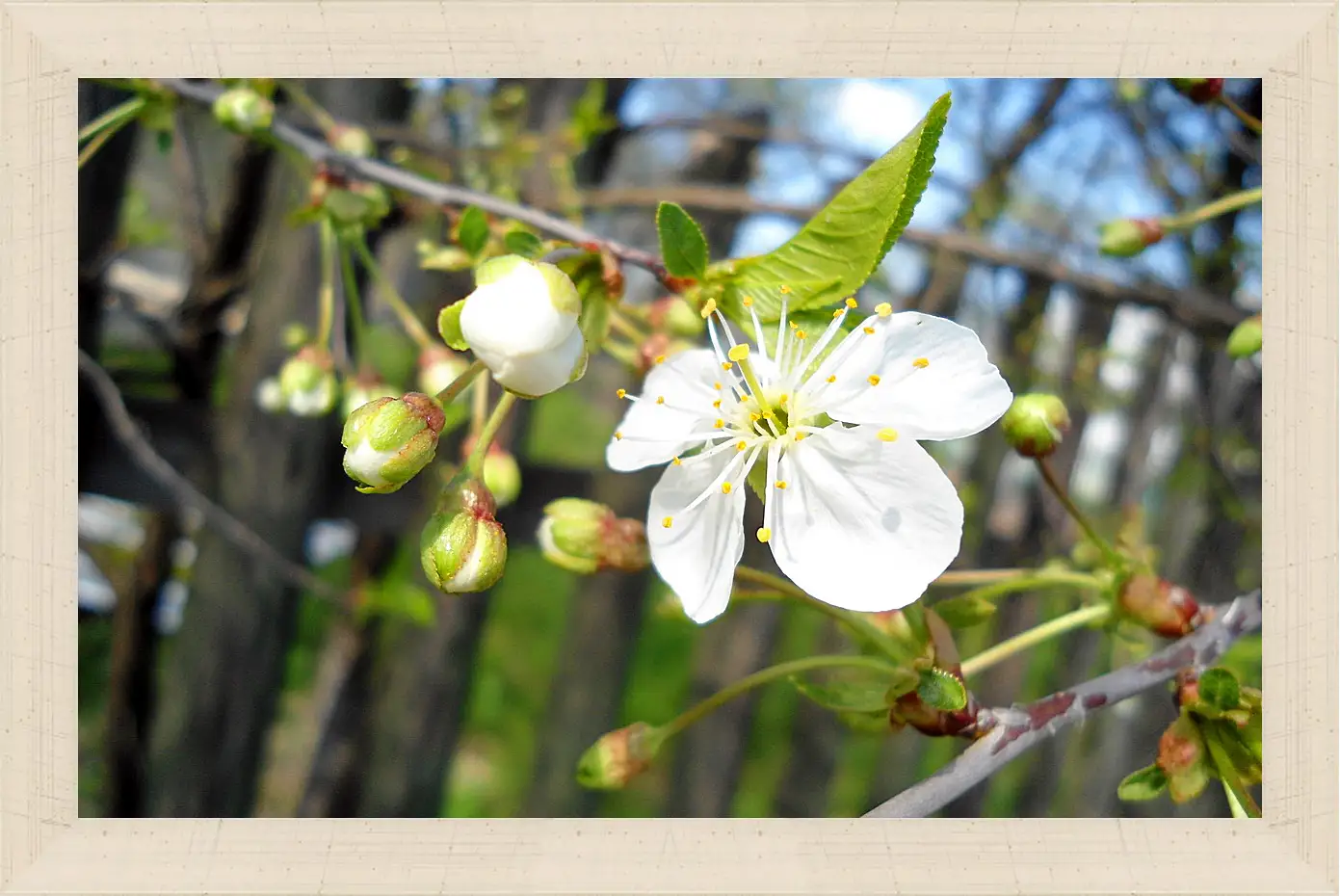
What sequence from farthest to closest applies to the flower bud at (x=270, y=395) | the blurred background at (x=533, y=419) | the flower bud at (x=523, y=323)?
the blurred background at (x=533, y=419), the flower bud at (x=270, y=395), the flower bud at (x=523, y=323)

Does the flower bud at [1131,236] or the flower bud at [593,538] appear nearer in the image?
the flower bud at [593,538]

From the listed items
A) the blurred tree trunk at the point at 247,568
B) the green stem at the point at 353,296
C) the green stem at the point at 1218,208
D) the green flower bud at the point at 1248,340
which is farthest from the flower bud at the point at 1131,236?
the blurred tree trunk at the point at 247,568

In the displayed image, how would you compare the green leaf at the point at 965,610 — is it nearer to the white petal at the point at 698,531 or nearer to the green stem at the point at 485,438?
the white petal at the point at 698,531

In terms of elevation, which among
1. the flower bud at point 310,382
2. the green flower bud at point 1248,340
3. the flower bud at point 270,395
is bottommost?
the flower bud at point 270,395

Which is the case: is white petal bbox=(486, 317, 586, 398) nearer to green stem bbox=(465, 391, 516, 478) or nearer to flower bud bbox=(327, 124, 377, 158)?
green stem bbox=(465, 391, 516, 478)

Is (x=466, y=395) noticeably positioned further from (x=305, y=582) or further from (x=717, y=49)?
(x=305, y=582)

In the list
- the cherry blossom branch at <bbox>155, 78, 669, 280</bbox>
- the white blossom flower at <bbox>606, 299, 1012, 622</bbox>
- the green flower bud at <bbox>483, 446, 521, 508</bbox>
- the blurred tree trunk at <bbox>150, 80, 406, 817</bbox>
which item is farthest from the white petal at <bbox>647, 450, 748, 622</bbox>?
the blurred tree trunk at <bbox>150, 80, 406, 817</bbox>

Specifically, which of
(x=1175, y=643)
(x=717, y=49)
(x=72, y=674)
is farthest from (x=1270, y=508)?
(x=72, y=674)
